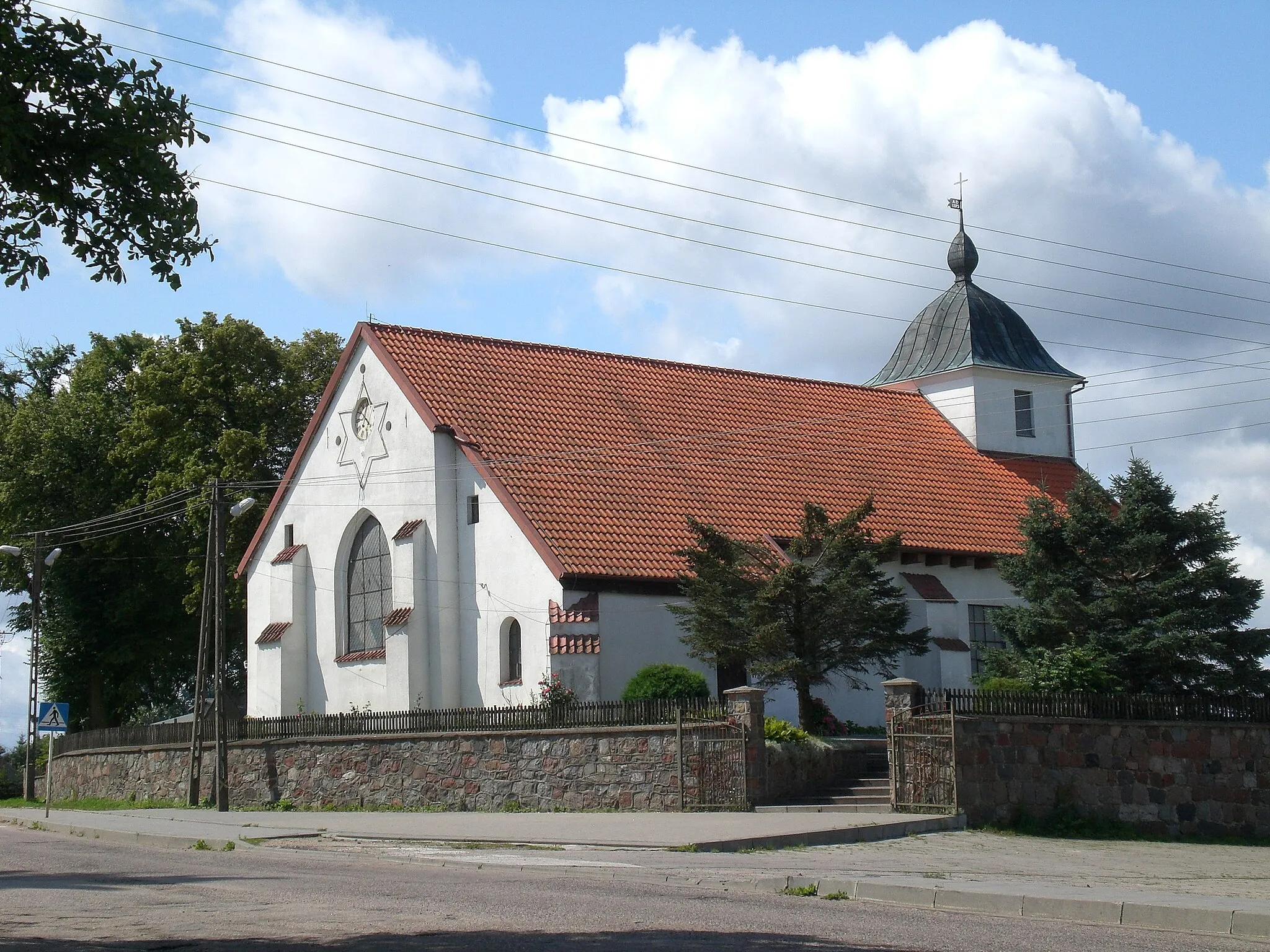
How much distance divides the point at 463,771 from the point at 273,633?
11.2 metres

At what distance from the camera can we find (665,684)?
26.1m

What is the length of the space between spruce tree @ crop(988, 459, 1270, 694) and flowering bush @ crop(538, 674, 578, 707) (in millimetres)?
8113

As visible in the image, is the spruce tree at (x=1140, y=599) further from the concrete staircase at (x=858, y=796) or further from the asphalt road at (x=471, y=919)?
the asphalt road at (x=471, y=919)

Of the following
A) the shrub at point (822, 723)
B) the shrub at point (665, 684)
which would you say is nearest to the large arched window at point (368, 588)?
the shrub at point (665, 684)

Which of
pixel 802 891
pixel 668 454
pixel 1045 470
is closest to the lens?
pixel 802 891

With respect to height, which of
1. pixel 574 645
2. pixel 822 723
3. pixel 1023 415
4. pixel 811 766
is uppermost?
pixel 1023 415

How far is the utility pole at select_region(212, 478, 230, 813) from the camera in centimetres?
2942

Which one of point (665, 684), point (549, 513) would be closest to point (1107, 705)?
point (665, 684)

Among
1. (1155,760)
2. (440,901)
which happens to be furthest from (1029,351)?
(440,901)

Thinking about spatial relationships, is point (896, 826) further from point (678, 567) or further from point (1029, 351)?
point (1029, 351)

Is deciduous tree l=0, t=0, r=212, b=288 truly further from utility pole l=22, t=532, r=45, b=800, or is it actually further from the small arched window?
utility pole l=22, t=532, r=45, b=800

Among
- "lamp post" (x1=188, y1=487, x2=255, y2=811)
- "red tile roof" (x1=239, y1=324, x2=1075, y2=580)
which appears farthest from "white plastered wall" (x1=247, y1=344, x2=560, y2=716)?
"lamp post" (x1=188, y1=487, x2=255, y2=811)

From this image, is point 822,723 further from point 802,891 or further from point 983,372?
point 983,372

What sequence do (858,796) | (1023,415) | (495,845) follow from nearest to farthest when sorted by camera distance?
1. (495,845)
2. (858,796)
3. (1023,415)
